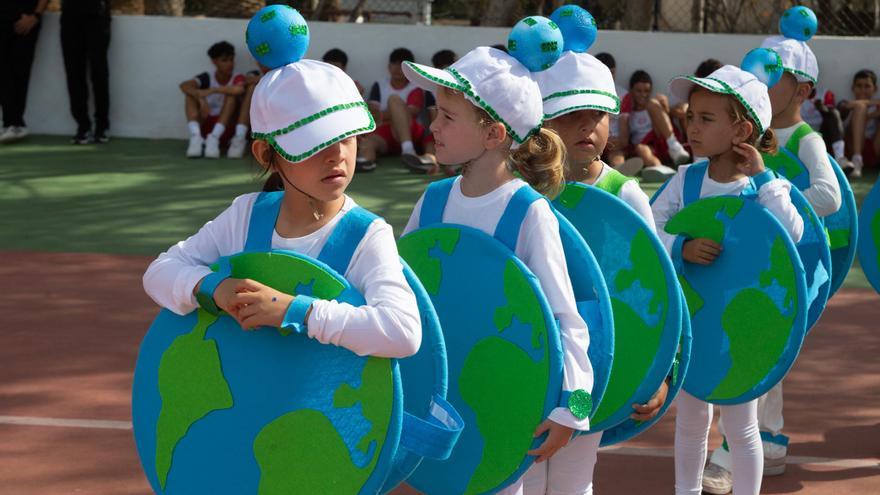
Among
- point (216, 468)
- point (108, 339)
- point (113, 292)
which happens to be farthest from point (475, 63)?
point (113, 292)

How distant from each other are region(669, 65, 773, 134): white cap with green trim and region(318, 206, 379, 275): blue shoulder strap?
6.38 ft

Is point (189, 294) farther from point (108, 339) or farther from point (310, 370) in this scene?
point (108, 339)

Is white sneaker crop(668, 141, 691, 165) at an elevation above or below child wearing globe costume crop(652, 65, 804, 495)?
below

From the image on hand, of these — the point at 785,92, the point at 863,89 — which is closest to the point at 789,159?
the point at 785,92

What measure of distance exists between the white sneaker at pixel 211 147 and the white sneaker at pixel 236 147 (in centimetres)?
14

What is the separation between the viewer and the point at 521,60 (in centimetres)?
372

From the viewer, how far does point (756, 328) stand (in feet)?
15.0

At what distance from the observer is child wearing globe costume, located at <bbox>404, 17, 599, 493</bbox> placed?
340 centimetres

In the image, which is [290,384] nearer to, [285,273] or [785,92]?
[285,273]

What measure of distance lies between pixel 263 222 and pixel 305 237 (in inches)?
5.6

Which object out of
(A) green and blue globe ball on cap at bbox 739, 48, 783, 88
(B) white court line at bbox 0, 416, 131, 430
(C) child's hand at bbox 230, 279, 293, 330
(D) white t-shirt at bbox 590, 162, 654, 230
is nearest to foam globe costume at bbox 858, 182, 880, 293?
(A) green and blue globe ball on cap at bbox 739, 48, 783, 88

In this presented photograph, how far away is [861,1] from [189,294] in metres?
13.9

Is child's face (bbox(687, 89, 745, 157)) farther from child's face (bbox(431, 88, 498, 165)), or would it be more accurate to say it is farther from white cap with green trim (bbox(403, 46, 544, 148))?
child's face (bbox(431, 88, 498, 165))

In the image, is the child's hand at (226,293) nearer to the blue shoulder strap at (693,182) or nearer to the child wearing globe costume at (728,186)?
the child wearing globe costume at (728,186)
